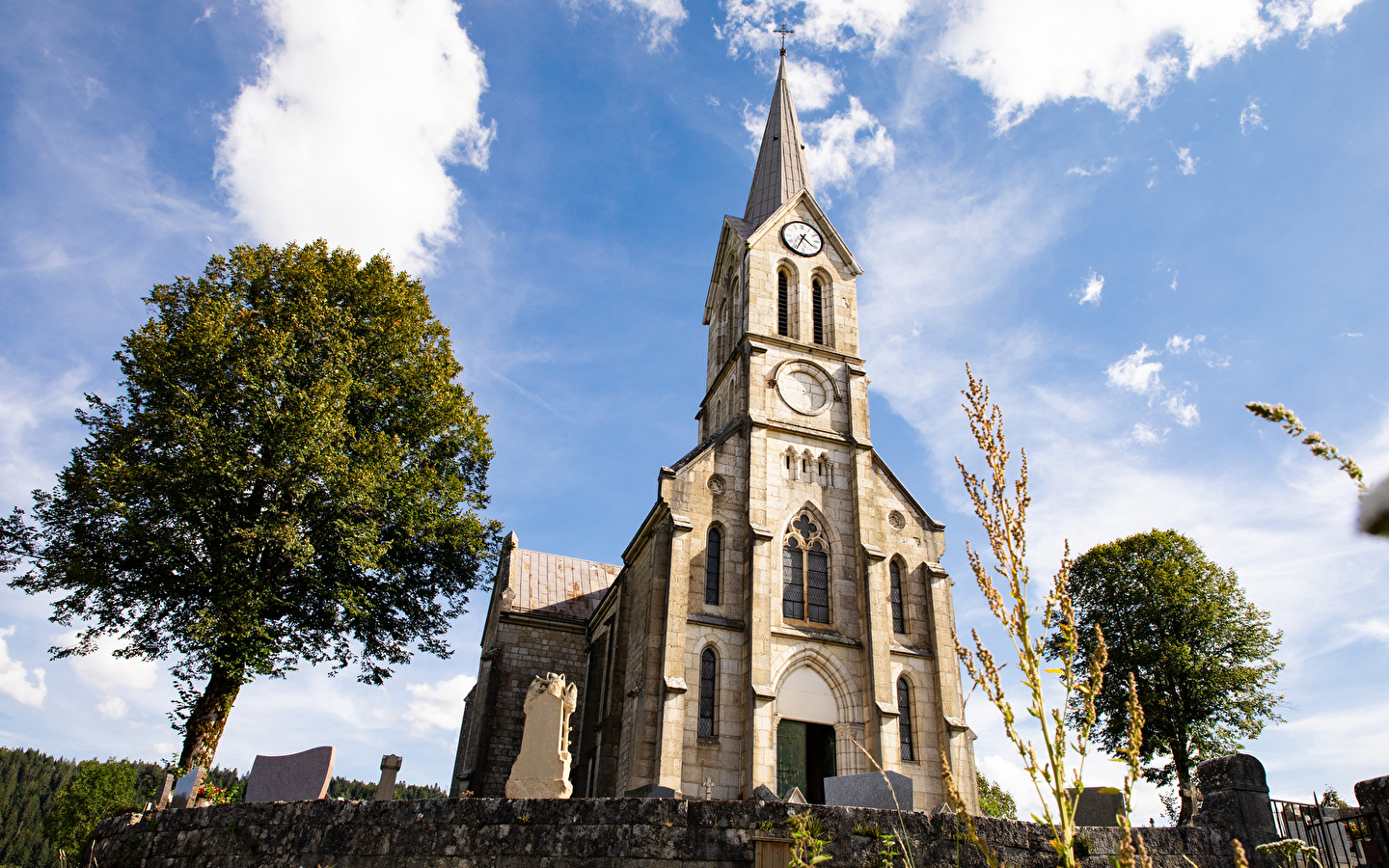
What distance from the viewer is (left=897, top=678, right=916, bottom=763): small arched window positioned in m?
19.5

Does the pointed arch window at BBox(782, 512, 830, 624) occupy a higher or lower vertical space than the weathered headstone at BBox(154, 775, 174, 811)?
higher

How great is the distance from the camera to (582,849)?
8.52 metres

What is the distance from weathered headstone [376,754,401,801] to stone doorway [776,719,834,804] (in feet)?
30.2

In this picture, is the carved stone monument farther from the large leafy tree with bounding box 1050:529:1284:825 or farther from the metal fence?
the large leafy tree with bounding box 1050:529:1284:825

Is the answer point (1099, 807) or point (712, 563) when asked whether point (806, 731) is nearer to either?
point (712, 563)

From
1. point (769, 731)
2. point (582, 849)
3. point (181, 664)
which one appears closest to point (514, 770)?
point (582, 849)

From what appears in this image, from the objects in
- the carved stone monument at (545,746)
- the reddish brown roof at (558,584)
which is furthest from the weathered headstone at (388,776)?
the reddish brown roof at (558,584)

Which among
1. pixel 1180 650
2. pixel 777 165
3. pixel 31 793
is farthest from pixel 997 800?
pixel 31 793

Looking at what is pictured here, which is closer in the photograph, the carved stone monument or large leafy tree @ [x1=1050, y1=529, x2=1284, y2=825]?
the carved stone monument

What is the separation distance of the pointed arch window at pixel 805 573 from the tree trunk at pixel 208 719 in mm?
13167

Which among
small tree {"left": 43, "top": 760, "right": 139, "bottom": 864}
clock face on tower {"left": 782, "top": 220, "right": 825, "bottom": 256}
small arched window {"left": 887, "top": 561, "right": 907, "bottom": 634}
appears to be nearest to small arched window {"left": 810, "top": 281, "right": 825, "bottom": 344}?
clock face on tower {"left": 782, "top": 220, "right": 825, "bottom": 256}

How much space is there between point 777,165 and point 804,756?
21526 millimetres

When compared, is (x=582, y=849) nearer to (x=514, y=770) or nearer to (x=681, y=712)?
(x=514, y=770)

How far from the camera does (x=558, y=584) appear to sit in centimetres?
3250
